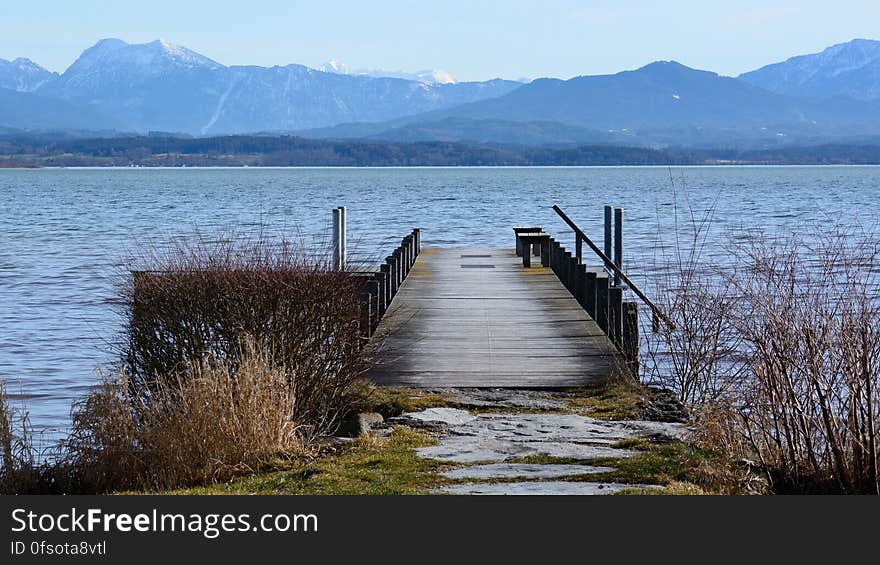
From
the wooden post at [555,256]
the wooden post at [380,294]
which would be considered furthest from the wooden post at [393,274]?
the wooden post at [555,256]

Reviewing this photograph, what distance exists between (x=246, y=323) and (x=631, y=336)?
195 inches

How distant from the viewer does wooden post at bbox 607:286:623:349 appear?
1458 centimetres

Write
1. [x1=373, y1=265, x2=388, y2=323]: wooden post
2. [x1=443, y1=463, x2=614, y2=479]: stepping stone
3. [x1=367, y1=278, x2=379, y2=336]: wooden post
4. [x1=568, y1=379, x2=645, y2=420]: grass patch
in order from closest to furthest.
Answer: [x1=443, y1=463, x2=614, y2=479]: stepping stone
[x1=568, y1=379, x2=645, y2=420]: grass patch
[x1=367, y1=278, x2=379, y2=336]: wooden post
[x1=373, y1=265, x2=388, y2=323]: wooden post

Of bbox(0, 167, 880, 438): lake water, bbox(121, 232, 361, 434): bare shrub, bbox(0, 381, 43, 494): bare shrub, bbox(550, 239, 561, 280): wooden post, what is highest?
bbox(121, 232, 361, 434): bare shrub

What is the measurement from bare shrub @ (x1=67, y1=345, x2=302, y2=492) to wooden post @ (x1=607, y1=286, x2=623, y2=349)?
537 cm

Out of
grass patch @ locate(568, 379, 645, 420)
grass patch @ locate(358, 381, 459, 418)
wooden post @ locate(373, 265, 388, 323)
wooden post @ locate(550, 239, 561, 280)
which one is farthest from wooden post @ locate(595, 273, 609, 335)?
wooden post @ locate(550, 239, 561, 280)

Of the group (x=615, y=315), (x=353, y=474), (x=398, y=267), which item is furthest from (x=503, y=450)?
(x=398, y=267)

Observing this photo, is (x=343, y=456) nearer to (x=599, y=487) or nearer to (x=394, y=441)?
(x=394, y=441)

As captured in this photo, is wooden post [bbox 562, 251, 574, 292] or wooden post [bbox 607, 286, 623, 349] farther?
wooden post [bbox 562, 251, 574, 292]

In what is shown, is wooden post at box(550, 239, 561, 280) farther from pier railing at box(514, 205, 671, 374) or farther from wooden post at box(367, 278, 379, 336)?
wooden post at box(367, 278, 379, 336)

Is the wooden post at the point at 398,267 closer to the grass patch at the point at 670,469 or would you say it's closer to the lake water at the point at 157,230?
the lake water at the point at 157,230

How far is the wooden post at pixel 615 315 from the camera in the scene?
47.8 feet
